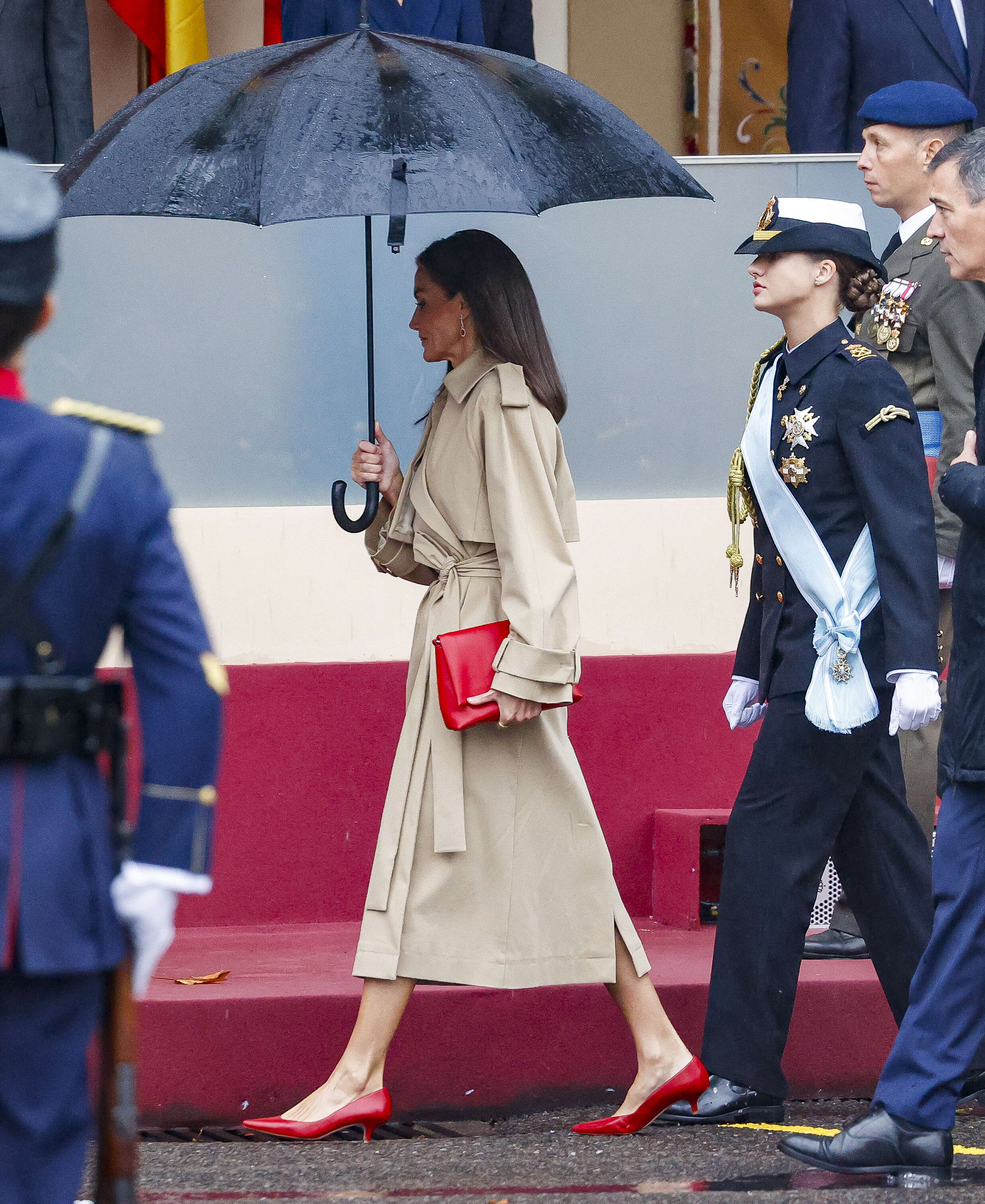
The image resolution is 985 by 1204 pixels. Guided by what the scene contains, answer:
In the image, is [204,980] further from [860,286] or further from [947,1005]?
[860,286]

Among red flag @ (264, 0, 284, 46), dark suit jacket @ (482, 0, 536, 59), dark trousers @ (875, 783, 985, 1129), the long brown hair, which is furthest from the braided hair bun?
red flag @ (264, 0, 284, 46)

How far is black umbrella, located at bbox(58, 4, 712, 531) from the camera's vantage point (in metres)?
3.75

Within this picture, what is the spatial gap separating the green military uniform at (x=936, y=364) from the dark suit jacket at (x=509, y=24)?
2.24m

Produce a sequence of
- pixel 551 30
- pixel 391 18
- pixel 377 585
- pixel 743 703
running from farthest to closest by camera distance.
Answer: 1. pixel 551 30
2. pixel 391 18
3. pixel 377 585
4. pixel 743 703

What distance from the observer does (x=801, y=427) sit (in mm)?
4090

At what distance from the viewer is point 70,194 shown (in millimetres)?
3949

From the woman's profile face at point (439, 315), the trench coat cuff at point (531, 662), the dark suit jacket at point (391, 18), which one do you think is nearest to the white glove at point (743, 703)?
the trench coat cuff at point (531, 662)

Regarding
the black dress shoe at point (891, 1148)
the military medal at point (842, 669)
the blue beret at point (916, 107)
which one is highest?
the blue beret at point (916, 107)

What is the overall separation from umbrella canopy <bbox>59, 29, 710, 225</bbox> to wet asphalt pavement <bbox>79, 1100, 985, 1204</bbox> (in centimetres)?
191

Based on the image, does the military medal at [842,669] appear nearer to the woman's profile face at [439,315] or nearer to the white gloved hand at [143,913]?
the woman's profile face at [439,315]

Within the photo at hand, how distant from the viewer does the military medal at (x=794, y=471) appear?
13.4 ft

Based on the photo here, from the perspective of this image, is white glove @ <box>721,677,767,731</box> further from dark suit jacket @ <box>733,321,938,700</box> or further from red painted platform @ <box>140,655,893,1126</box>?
red painted platform @ <box>140,655,893,1126</box>

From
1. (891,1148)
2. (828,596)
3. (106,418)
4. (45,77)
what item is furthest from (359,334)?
(106,418)

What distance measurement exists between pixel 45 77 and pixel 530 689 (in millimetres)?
3322
